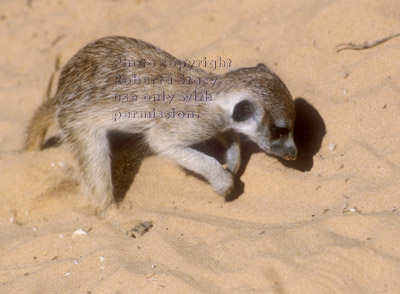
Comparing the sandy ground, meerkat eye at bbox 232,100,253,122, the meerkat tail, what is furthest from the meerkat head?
the meerkat tail

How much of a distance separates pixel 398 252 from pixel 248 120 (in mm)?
1227

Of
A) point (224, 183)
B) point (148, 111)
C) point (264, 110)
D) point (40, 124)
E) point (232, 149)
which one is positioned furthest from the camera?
point (40, 124)

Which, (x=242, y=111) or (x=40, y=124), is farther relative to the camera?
(x=40, y=124)

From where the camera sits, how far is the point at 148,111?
3277mm

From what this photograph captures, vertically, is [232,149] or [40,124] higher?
[232,149]

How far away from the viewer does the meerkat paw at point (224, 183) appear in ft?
10.2

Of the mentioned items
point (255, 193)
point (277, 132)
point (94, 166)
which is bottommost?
point (94, 166)

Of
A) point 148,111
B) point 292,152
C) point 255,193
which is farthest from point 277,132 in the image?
point 148,111

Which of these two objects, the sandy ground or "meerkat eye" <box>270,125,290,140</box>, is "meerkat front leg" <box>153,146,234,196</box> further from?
"meerkat eye" <box>270,125,290,140</box>

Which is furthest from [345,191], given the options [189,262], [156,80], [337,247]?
[156,80]

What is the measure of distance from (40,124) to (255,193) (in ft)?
5.64

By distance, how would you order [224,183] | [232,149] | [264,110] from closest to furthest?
[264,110], [224,183], [232,149]

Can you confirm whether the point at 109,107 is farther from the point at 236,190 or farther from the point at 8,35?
the point at 8,35

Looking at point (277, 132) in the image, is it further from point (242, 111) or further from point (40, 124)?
point (40, 124)
